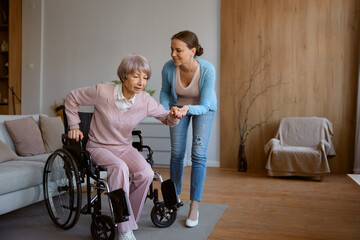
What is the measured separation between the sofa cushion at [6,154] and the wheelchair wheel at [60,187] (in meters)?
0.35

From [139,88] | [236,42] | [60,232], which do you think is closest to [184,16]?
[236,42]

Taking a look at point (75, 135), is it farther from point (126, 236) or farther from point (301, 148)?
point (301, 148)

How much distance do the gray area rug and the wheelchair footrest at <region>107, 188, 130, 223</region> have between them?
1.24 feet

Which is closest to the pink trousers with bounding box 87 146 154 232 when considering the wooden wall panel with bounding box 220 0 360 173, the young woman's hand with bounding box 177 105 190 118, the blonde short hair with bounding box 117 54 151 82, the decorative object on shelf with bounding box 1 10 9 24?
the young woman's hand with bounding box 177 105 190 118

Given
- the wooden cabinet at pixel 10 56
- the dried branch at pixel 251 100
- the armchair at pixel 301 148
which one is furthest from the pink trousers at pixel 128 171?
the wooden cabinet at pixel 10 56

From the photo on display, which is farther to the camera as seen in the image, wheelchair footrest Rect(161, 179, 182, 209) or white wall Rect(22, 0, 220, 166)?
white wall Rect(22, 0, 220, 166)

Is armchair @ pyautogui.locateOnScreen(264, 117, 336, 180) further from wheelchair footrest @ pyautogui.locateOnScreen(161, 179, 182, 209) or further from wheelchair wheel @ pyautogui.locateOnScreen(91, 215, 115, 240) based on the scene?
wheelchair wheel @ pyautogui.locateOnScreen(91, 215, 115, 240)

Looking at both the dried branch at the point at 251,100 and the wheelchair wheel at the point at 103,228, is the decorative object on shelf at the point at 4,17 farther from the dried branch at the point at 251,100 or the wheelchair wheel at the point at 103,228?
the wheelchair wheel at the point at 103,228

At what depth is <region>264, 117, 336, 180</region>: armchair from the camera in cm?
379

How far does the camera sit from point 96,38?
17.5 ft

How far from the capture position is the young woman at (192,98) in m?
2.26

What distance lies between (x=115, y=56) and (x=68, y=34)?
868 millimetres

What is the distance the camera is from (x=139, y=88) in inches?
79.2

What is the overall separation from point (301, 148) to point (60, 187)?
2728mm
